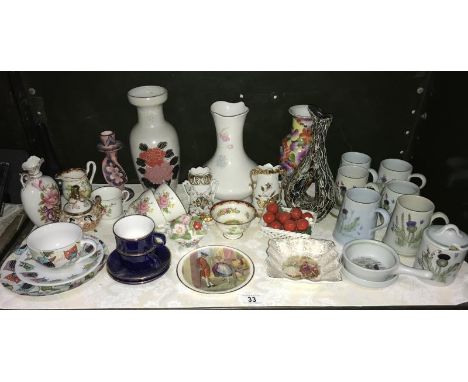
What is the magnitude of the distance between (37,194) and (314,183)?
0.97 metres

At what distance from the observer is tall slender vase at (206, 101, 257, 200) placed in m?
1.49

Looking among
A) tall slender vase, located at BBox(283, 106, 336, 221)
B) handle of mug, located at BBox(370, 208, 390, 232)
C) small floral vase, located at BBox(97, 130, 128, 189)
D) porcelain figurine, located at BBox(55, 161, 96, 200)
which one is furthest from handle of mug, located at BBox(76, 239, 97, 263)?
handle of mug, located at BBox(370, 208, 390, 232)

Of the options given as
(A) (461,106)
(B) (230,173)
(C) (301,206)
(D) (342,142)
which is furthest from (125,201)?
(A) (461,106)

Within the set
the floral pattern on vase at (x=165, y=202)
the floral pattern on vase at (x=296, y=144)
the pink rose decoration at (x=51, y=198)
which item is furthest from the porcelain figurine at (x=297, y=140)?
the pink rose decoration at (x=51, y=198)

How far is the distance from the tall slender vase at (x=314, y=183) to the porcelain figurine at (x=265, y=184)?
0.05 metres

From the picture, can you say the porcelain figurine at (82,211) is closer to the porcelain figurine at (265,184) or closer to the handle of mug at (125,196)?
the handle of mug at (125,196)

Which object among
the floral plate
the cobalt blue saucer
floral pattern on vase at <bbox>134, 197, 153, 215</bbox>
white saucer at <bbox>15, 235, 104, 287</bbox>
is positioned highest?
floral pattern on vase at <bbox>134, 197, 153, 215</bbox>

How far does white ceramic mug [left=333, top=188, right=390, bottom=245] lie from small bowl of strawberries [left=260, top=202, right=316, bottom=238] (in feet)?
0.34

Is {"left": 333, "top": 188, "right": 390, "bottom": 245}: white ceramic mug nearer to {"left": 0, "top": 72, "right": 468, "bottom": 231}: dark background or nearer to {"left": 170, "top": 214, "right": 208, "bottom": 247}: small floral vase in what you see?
{"left": 0, "top": 72, "right": 468, "bottom": 231}: dark background

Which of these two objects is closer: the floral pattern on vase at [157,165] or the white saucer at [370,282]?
the white saucer at [370,282]

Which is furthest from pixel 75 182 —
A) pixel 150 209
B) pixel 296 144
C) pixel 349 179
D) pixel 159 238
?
pixel 349 179

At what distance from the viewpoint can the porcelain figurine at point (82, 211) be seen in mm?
1407

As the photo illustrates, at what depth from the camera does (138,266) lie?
1.27 m

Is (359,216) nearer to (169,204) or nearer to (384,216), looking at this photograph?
(384,216)
